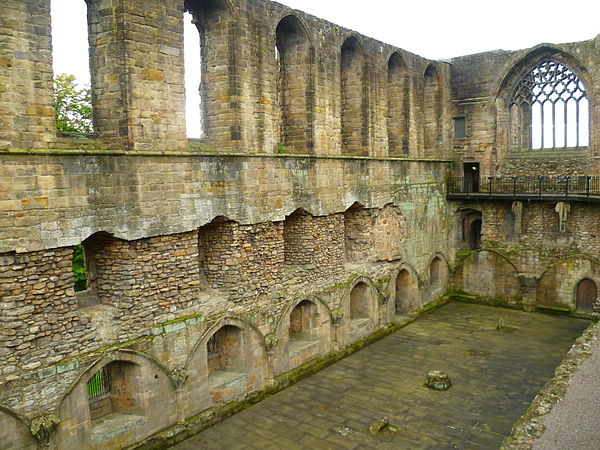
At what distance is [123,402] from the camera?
995 centimetres

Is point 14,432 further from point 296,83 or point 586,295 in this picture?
point 586,295

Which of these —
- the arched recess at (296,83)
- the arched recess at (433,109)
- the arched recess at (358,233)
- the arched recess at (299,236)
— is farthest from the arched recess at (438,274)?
the arched recess at (296,83)

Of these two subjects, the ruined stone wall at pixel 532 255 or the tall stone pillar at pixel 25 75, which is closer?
the tall stone pillar at pixel 25 75

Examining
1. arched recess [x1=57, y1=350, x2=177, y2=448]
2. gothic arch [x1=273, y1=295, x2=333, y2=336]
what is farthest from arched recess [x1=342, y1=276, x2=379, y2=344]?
arched recess [x1=57, y1=350, x2=177, y2=448]

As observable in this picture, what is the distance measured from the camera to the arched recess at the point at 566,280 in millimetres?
17734

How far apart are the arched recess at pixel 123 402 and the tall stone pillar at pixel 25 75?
3.63 meters

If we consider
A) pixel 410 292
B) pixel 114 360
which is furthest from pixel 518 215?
pixel 114 360

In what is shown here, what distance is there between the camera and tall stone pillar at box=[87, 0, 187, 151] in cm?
945

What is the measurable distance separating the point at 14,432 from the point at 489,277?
51.2ft

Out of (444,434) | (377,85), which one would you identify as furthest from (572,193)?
(444,434)

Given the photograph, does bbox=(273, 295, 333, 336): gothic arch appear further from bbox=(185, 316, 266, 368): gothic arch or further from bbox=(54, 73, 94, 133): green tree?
bbox=(54, 73, 94, 133): green tree

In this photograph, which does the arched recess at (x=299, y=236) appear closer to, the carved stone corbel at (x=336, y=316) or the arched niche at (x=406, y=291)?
the carved stone corbel at (x=336, y=316)

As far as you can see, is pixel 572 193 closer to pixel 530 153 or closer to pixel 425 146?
pixel 530 153

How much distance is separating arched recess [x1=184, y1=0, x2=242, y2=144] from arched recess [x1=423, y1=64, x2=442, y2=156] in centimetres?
1048
